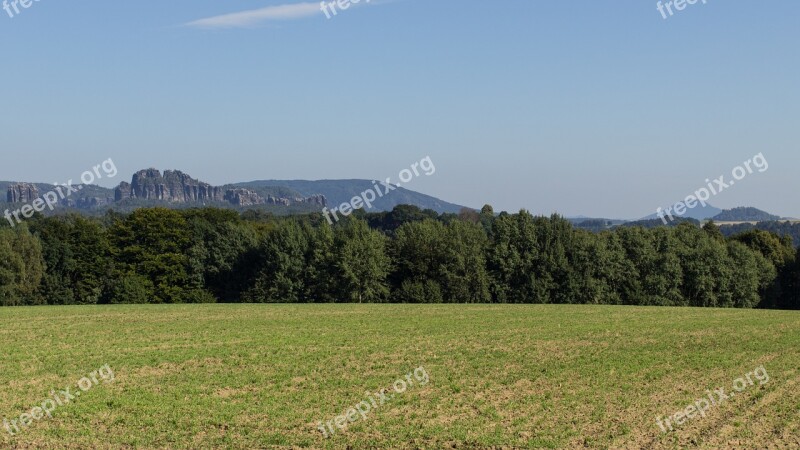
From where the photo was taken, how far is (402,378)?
26.0 meters

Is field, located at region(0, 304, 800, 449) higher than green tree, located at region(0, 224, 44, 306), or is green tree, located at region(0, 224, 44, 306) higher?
green tree, located at region(0, 224, 44, 306)

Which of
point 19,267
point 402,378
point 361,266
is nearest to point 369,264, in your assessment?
point 361,266

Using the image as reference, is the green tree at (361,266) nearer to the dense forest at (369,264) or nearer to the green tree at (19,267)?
the dense forest at (369,264)

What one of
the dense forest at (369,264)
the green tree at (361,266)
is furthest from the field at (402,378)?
the dense forest at (369,264)

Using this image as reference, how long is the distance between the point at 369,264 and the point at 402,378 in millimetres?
55048

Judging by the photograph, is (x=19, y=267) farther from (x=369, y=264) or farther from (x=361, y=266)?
(x=369, y=264)

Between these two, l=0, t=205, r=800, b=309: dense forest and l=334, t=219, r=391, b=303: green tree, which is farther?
l=0, t=205, r=800, b=309: dense forest

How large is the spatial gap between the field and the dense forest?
34750mm

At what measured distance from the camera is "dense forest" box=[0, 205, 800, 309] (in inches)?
3191

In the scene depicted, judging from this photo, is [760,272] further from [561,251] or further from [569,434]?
[569,434]

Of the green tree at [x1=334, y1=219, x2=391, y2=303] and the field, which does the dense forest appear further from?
the field

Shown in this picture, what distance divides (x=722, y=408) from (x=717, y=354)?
1245 centimetres

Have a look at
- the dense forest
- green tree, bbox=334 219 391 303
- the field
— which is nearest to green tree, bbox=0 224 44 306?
the dense forest

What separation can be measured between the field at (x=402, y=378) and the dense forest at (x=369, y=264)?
34.8 m
